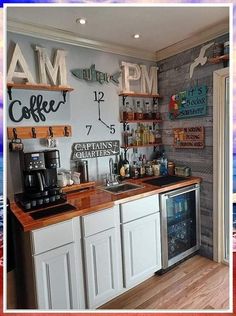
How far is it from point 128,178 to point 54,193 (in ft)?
1.83

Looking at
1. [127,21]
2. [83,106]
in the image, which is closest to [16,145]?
[83,106]

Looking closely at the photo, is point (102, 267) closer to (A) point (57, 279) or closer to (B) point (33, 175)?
(A) point (57, 279)

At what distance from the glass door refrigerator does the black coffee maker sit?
0.78 meters

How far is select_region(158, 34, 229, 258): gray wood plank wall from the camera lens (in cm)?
114

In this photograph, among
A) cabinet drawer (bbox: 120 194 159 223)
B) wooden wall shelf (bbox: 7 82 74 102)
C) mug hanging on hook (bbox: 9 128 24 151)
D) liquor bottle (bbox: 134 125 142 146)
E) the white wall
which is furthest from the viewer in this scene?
liquor bottle (bbox: 134 125 142 146)

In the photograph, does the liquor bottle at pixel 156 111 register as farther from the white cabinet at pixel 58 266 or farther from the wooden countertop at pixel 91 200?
the white cabinet at pixel 58 266

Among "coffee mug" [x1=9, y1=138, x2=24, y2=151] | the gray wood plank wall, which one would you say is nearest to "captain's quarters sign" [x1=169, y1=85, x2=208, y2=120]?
the gray wood plank wall

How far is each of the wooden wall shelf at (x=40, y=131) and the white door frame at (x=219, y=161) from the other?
2.87 ft

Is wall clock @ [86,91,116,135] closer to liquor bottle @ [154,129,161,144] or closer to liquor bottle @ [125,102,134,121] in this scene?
liquor bottle @ [125,102,134,121]

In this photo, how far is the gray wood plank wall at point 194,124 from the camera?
114 cm

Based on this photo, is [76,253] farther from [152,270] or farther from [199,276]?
[199,276]

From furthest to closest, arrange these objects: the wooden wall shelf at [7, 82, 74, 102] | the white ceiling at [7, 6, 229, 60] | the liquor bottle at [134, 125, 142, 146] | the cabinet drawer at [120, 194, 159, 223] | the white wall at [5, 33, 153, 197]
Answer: the liquor bottle at [134, 125, 142, 146] < the cabinet drawer at [120, 194, 159, 223] < the white wall at [5, 33, 153, 197] < the wooden wall shelf at [7, 82, 74, 102] < the white ceiling at [7, 6, 229, 60]

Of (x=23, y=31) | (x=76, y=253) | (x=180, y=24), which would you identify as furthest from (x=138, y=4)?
(x=76, y=253)

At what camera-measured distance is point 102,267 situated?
1256 mm
